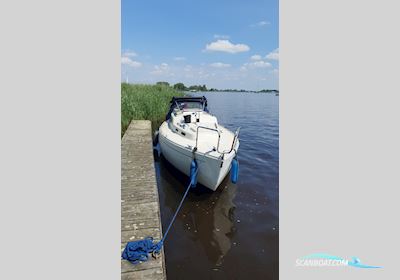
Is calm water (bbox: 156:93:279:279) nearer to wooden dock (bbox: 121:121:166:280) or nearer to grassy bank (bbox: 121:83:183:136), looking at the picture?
wooden dock (bbox: 121:121:166:280)

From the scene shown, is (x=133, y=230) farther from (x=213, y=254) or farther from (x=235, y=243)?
(x=235, y=243)

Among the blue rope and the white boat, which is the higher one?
the white boat

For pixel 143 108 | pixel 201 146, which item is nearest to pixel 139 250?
pixel 201 146

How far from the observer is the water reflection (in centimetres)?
505

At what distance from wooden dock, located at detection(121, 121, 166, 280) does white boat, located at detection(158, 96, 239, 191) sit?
100 cm

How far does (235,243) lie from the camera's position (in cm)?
511

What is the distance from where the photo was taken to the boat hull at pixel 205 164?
5.99 m

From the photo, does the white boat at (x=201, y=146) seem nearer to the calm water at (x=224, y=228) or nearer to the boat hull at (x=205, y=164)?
the boat hull at (x=205, y=164)

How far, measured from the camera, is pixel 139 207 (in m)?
4.72

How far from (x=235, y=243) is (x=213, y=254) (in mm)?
627

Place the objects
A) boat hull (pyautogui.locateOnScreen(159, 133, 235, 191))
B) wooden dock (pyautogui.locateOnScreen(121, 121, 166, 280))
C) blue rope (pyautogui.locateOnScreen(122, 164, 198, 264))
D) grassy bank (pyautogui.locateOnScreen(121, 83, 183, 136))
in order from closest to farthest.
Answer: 1. wooden dock (pyautogui.locateOnScreen(121, 121, 166, 280))
2. blue rope (pyautogui.locateOnScreen(122, 164, 198, 264))
3. boat hull (pyautogui.locateOnScreen(159, 133, 235, 191))
4. grassy bank (pyautogui.locateOnScreen(121, 83, 183, 136))

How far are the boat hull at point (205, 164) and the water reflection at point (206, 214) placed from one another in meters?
0.51

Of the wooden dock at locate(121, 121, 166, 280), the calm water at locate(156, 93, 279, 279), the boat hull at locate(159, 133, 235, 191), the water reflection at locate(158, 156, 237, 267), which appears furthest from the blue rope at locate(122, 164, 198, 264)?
the boat hull at locate(159, 133, 235, 191)
